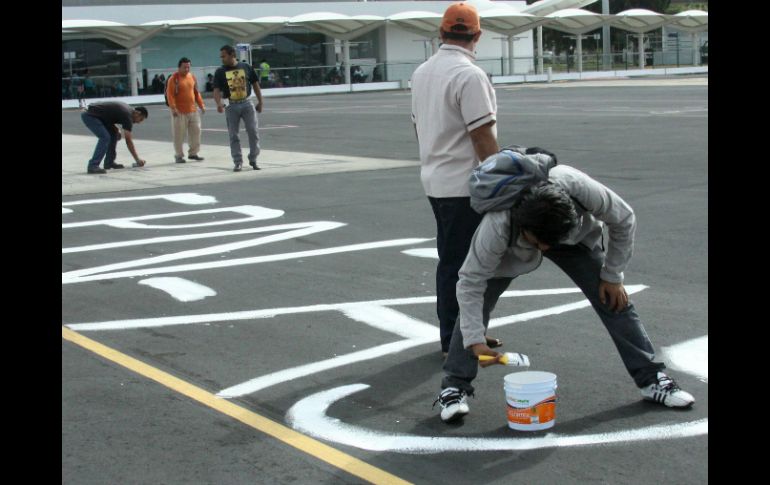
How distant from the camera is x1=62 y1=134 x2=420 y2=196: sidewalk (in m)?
15.4

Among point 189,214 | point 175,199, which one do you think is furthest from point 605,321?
point 175,199

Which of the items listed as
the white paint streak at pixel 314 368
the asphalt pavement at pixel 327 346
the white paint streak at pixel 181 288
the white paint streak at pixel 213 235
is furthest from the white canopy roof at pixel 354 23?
the white paint streak at pixel 314 368

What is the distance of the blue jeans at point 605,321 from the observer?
197 inches

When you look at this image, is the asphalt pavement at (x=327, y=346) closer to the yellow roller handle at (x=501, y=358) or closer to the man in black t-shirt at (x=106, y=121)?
the yellow roller handle at (x=501, y=358)

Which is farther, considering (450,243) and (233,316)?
(233,316)

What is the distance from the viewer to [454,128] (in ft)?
19.1

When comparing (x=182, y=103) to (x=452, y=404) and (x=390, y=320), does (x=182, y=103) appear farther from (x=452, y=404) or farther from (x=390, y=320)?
(x=452, y=404)

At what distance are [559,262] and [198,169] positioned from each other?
12.5 metres

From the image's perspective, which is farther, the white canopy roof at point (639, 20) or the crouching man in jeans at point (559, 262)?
the white canopy roof at point (639, 20)

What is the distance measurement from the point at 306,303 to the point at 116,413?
7.99 feet

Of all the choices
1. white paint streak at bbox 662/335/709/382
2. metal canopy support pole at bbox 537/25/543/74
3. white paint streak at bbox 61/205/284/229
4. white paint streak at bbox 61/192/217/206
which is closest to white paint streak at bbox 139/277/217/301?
white paint streak at bbox 61/205/284/229

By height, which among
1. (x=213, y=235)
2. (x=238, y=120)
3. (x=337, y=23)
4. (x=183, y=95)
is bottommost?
(x=213, y=235)

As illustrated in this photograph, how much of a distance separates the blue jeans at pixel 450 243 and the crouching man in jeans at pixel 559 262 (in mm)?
733
